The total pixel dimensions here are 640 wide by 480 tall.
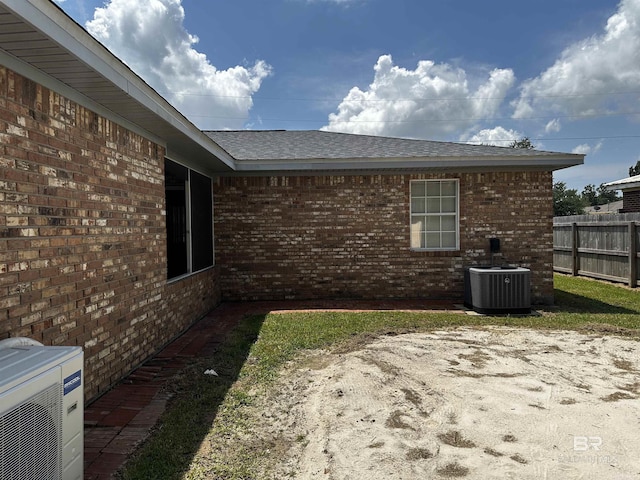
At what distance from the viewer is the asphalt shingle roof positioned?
28.3 feet

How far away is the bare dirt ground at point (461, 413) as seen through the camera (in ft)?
9.17

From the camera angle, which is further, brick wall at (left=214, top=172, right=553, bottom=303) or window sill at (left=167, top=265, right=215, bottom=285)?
brick wall at (left=214, top=172, right=553, bottom=303)

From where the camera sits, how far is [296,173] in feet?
29.4

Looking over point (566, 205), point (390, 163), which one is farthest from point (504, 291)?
point (566, 205)

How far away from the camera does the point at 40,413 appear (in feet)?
6.45

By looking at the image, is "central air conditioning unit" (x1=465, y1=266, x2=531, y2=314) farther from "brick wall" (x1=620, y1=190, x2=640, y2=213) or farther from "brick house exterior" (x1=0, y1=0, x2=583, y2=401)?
"brick wall" (x1=620, y1=190, x2=640, y2=213)

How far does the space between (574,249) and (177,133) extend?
1258cm

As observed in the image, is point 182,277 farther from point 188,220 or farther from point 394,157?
point 394,157

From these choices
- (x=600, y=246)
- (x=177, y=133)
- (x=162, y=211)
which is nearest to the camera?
(x=177, y=133)

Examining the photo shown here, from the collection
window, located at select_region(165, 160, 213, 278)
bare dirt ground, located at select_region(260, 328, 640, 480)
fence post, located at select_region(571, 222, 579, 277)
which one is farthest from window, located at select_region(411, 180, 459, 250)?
fence post, located at select_region(571, 222, 579, 277)

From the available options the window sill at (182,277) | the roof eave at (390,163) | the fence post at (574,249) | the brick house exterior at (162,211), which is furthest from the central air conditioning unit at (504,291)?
the fence post at (574,249)

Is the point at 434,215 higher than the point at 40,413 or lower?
higher

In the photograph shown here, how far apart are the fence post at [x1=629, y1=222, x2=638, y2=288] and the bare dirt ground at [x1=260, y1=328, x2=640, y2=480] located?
20.0 feet

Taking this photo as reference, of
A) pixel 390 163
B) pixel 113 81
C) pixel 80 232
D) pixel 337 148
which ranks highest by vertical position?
pixel 337 148
